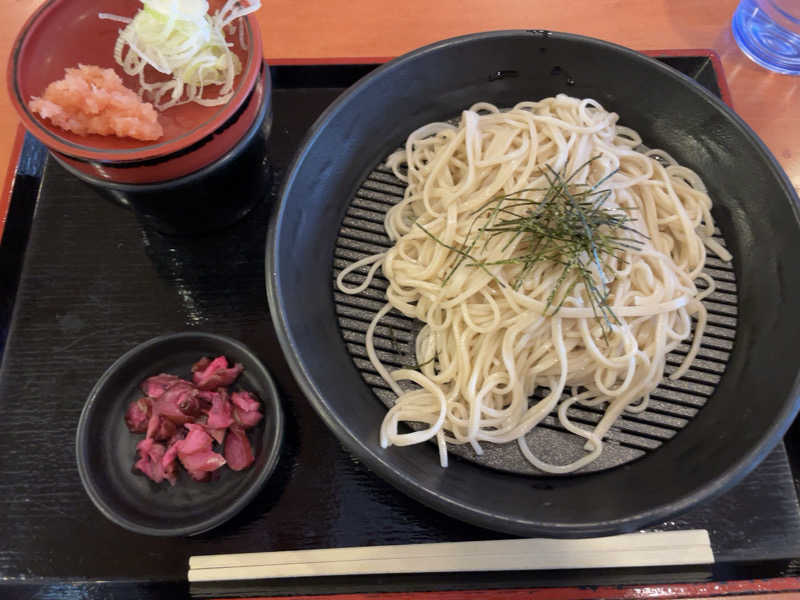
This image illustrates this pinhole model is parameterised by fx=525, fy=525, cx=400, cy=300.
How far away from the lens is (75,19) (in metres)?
1.77

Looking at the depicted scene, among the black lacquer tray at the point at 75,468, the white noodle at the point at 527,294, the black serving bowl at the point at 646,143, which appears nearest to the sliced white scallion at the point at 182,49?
the black serving bowl at the point at 646,143

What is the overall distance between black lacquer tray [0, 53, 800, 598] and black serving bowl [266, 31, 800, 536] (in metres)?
0.26

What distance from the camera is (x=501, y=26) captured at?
265 cm

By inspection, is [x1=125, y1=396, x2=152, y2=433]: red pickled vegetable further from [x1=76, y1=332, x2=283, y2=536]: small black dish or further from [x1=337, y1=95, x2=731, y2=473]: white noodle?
[x1=337, y1=95, x2=731, y2=473]: white noodle

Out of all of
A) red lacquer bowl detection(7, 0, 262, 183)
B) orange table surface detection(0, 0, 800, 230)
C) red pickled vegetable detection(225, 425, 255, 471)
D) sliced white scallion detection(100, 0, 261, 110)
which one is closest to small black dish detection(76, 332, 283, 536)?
red pickled vegetable detection(225, 425, 255, 471)

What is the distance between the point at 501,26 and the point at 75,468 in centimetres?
268

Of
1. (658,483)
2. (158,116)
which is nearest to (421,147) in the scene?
(158,116)

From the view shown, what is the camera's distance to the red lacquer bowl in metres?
1.55

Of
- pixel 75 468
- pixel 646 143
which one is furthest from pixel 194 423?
pixel 646 143

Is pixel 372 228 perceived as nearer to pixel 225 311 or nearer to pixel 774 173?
pixel 225 311

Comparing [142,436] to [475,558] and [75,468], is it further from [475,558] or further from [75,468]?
[475,558]

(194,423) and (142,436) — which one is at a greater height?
(194,423)

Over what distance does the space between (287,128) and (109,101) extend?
90 centimetres

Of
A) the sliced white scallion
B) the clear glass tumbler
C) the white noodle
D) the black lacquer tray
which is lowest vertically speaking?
the black lacquer tray
